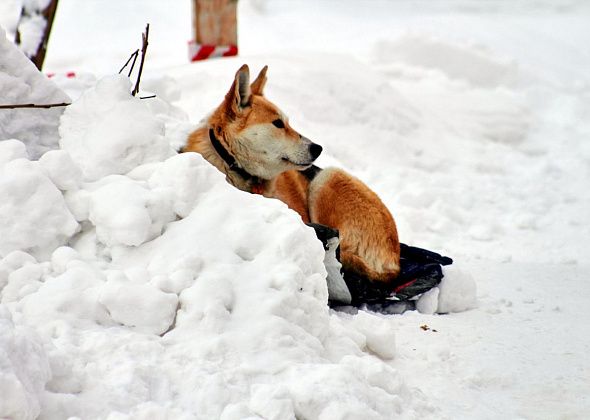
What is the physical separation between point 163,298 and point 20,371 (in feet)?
2.44

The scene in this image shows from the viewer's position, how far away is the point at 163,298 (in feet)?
9.91

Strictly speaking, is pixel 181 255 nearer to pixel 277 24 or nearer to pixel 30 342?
pixel 30 342

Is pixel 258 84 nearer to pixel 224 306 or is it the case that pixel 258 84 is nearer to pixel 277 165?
pixel 277 165

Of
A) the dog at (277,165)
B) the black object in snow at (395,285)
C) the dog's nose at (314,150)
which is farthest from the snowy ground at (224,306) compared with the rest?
the dog's nose at (314,150)

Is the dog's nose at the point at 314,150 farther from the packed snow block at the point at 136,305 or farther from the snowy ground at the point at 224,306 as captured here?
the packed snow block at the point at 136,305

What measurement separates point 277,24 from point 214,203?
11.9m

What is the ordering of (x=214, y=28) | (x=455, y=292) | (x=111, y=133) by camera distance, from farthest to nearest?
(x=214, y=28) → (x=455, y=292) → (x=111, y=133)

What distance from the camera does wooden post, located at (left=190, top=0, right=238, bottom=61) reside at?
9836 millimetres

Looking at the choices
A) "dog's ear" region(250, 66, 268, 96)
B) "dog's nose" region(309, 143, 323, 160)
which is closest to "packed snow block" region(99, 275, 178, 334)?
"dog's nose" region(309, 143, 323, 160)

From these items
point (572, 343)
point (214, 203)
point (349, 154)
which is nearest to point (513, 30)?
point (349, 154)

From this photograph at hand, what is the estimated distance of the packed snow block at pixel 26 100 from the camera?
434cm

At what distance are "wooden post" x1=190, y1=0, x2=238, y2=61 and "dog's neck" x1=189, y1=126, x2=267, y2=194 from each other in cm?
520

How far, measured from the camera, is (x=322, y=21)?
1572 centimetres

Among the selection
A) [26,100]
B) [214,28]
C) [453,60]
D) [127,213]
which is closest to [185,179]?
[127,213]
